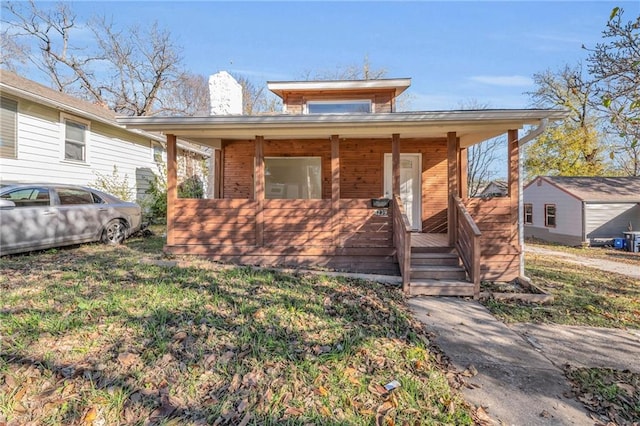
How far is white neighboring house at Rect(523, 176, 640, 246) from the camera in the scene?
14.3m

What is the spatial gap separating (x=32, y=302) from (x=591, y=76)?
27.3 feet

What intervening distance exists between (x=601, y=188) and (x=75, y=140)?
2202cm

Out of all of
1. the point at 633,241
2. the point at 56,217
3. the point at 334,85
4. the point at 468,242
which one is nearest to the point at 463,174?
the point at 468,242

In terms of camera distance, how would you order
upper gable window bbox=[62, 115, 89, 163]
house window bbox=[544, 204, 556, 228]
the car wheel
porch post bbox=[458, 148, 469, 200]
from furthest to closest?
1. house window bbox=[544, 204, 556, 228]
2. upper gable window bbox=[62, 115, 89, 163]
3. porch post bbox=[458, 148, 469, 200]
4. the car wheel

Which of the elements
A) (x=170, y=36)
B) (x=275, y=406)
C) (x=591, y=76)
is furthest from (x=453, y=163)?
(x=170, y=36)

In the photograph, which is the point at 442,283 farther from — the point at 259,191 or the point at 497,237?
the point at 259,191

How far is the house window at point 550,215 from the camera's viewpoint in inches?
643

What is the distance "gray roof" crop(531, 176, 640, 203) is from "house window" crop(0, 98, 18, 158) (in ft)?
68.1

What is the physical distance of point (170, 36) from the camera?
2114 centimetres

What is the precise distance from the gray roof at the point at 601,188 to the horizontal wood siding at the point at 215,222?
1584 centimetres

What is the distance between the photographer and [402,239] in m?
5.23

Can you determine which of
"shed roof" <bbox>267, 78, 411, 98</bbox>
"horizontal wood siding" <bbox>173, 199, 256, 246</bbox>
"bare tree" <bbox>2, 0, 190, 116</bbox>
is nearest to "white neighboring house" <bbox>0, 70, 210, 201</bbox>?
"horizontal wood siding" <bbox>173, 199, 256, 246</bbox>

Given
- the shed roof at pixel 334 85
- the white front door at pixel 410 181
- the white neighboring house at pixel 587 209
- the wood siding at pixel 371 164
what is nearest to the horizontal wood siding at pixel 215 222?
the wood siding at pixel 371 164

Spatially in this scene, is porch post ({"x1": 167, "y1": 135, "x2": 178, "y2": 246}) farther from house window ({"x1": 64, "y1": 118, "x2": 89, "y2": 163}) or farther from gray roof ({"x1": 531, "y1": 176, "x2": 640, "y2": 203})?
gray roof ({"x1": 531, "y1": 176, "x2": 640, "y2": 203})
